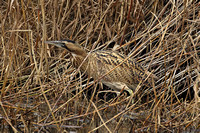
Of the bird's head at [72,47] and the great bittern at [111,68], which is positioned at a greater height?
the bird's head at [72,47]

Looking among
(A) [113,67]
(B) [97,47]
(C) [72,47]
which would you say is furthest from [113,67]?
(C) [72,47]

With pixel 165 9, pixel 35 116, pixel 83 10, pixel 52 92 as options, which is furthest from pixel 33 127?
pixel 165 9

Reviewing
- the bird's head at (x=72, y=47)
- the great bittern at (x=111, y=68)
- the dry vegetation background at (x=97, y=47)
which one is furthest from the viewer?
the great bittern at (x=111, y=68)

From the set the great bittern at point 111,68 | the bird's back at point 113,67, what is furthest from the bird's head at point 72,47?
the bird's back at point 113,67

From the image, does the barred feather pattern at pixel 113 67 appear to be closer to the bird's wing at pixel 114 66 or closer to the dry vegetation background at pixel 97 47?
the bird's wing at pixel 114 66

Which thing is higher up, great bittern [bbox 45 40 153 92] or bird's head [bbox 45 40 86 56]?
bird's head [bbox 45 40 86 56]

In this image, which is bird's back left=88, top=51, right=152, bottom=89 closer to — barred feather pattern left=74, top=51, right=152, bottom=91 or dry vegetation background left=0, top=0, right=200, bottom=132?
barred feather pattern left=74, top=51, right=152, bottom=91

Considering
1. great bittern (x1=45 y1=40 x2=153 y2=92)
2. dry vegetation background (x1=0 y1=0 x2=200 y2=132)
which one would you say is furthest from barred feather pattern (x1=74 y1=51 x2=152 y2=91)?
dry vegetation background (x1=0 y1=0 x2=200 y2=132)

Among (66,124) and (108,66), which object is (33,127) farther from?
(108,66)

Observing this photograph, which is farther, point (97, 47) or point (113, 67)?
point (97, 47)

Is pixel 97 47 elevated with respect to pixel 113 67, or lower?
elevated

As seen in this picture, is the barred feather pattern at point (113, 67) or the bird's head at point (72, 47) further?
the barred feather pattern at point (113, 67)

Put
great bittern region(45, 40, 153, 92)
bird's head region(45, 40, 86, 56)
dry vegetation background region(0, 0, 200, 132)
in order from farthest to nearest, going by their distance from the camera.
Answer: great bittern region(45, 40, 153, 92) < bird's head region(45, 40, 86, 56) < dry vegetation background region(0, 0, 200, 132)

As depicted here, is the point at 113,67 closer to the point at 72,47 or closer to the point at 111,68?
the point at 111,68
